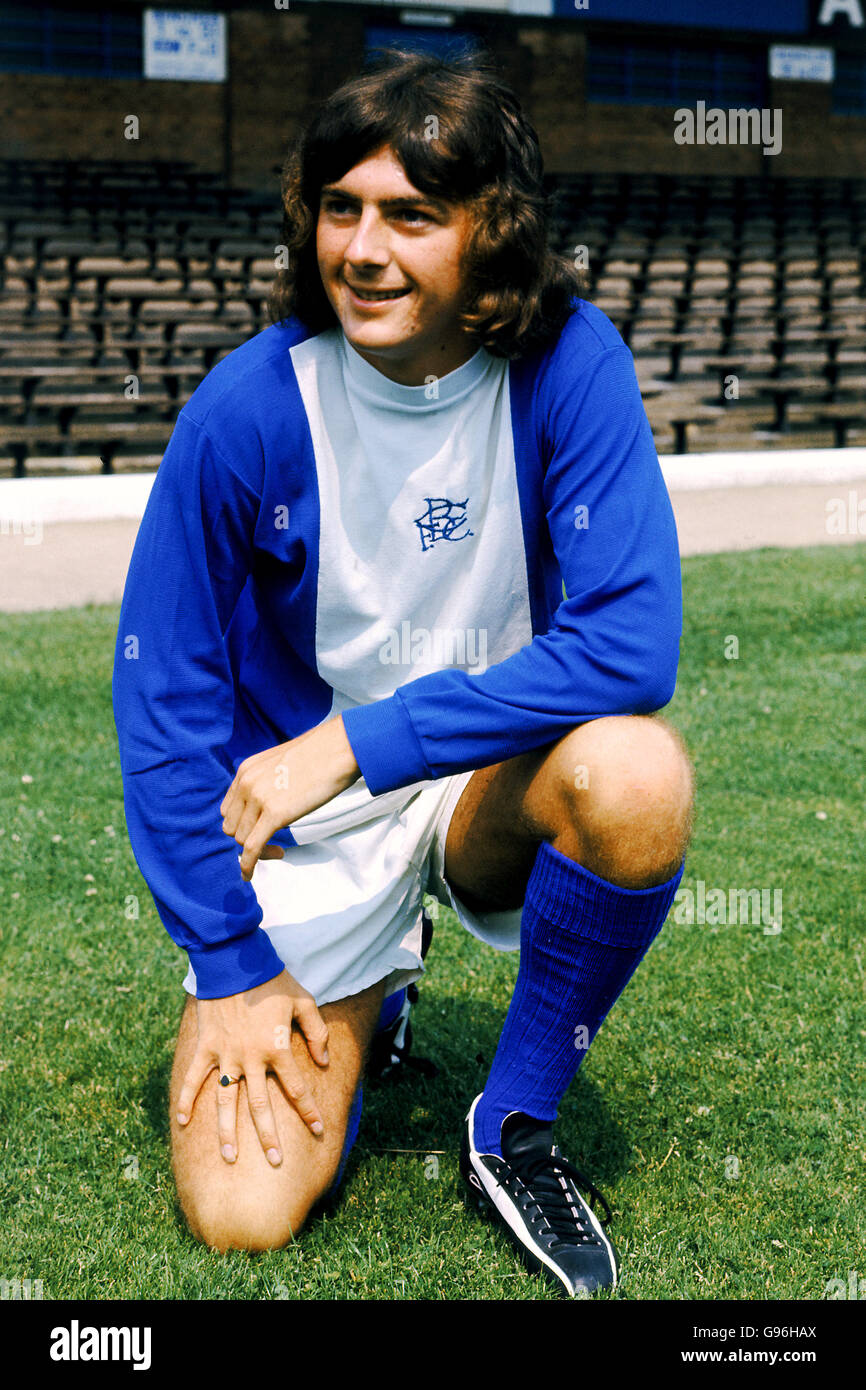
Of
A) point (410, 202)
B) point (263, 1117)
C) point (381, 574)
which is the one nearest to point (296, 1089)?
point (263, 1117)

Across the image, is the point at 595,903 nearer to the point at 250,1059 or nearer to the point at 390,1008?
the point at 250,1059

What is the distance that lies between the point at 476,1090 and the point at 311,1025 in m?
→ 0.58

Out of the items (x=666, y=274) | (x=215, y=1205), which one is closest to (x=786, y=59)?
(x=666, y=274)

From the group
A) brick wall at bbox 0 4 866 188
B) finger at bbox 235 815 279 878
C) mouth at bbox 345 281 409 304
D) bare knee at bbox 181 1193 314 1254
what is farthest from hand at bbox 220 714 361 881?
brick wall at bbox 0 4 866 188

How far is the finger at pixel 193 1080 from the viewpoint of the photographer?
2.01 meters

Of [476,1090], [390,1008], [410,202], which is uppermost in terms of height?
→ [410,202]

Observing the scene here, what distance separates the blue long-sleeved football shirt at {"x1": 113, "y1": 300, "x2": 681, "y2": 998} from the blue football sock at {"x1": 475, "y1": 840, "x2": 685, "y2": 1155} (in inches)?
8.5

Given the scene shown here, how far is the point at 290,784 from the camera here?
189cm

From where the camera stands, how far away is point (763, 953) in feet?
10.1

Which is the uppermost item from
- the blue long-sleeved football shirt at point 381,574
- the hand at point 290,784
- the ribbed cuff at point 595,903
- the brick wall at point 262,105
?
the brick wall at point 262,105

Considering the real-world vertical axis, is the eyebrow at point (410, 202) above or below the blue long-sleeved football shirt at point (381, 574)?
above

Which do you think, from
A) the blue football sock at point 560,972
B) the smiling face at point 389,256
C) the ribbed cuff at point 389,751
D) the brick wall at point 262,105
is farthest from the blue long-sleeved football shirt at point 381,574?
the brick wall at point 262,105

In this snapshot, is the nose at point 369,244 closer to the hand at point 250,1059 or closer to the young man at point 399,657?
the young man at point 399,657

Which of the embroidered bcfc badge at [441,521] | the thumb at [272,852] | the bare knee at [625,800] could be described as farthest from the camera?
the embroidered bcfc badge at [441,521]
